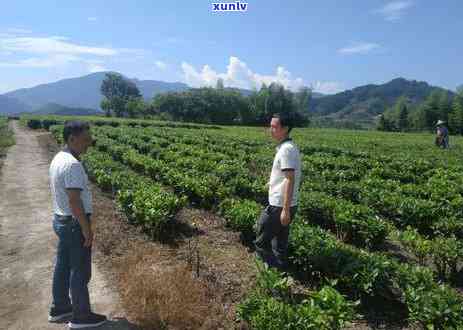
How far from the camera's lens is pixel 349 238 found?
808 cm

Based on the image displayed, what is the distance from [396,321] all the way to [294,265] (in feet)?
6.19

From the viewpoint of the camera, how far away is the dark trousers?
5371 mm

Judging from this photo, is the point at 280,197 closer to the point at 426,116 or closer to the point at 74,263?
the point at 74,263

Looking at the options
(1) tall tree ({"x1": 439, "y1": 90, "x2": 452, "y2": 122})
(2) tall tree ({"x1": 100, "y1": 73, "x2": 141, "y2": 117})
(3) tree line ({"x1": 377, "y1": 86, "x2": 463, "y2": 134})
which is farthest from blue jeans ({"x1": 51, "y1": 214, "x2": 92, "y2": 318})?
(2) tall tree ({"x1": 100, "y1": 73, "x2": 141, "y2": 117})

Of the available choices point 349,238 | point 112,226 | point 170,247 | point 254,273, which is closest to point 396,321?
point 254,273

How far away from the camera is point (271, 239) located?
216 inches

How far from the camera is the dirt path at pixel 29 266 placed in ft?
16.8

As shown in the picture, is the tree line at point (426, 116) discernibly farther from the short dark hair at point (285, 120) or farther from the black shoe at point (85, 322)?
the black shoe at point (85, 322)

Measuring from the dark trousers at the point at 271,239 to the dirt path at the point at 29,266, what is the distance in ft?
6.70

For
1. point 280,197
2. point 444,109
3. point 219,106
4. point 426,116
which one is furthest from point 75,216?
point 426,116

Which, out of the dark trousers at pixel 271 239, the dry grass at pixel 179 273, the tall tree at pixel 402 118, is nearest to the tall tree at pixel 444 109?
the tall tree at pixel 402 118

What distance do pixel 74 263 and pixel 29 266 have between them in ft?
8.86

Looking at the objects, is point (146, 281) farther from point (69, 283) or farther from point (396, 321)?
point (396, 321)

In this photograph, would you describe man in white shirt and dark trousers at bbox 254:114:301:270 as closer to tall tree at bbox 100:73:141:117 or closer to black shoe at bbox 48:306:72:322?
black shoe at bbox 48:306:72:322
